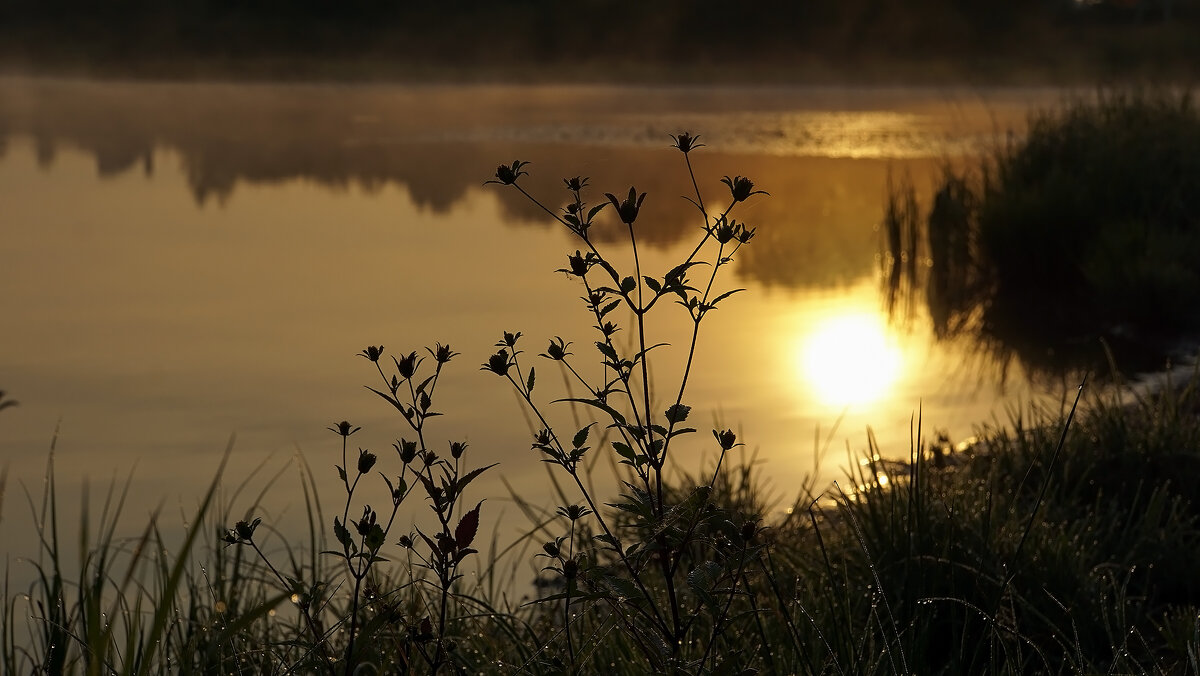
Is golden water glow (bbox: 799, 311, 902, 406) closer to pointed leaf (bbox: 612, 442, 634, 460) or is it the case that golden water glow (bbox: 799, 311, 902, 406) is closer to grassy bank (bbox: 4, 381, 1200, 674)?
grassy bank (bbox: 4, 381, 1200, 674)

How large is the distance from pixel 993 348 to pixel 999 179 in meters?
2.13

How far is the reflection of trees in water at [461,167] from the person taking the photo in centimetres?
1016

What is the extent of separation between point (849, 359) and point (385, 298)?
2530 millimetres

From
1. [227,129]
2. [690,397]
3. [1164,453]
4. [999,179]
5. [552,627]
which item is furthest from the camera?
[227,129]

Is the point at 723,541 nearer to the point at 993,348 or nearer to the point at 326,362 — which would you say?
the point at 326,362

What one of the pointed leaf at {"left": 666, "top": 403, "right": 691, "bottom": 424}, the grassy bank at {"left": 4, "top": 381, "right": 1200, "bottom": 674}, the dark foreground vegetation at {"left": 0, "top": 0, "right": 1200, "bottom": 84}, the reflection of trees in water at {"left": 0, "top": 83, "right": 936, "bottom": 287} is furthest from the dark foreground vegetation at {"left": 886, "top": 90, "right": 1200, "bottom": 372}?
the dark foreground vegetation at {"left": 0, "top": 0, "right": 1200, "bottom": 84}

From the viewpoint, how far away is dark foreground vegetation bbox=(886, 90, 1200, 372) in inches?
260

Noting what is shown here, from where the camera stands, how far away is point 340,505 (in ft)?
12.9

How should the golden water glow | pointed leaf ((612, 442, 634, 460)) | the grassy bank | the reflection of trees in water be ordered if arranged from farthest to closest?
the reflection of trees in water
the golden water glow
the grassy bank
pointed leaf ((612, 442, 634, 460))

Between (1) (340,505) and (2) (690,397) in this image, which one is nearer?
(1) (340,505)

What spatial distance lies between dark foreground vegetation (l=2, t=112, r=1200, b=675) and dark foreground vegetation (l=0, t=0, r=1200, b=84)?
107ft

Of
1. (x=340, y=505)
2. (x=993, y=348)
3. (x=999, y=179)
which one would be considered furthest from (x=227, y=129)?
(x=340, y=505)

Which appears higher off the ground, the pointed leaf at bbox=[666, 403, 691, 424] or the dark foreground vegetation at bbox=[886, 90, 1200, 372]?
the dark foreground vegetation at bbox=[886, 90, 1200, 372]

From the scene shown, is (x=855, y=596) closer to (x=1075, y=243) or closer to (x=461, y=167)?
(x=1075, y=243)
